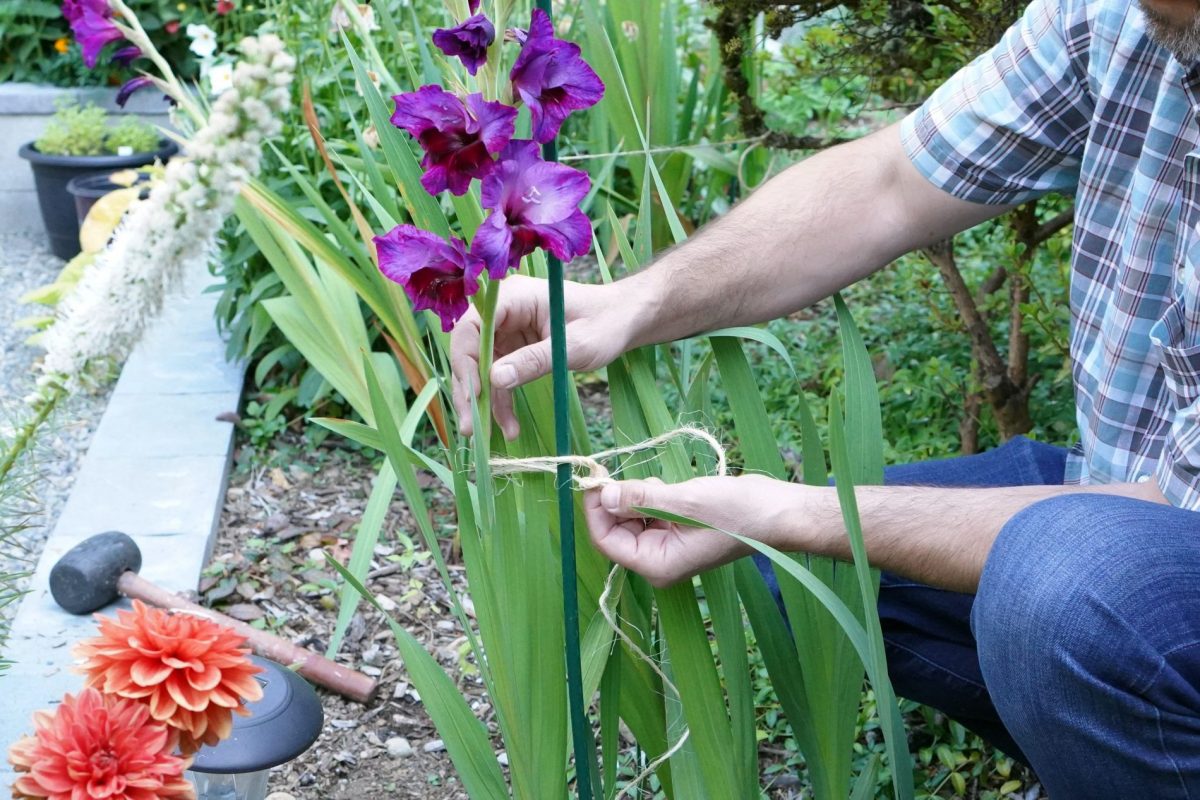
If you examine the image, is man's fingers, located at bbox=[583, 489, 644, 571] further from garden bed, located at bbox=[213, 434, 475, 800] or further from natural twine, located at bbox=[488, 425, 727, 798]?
garden bed, located at bbox=[213, 434, 475, 800]

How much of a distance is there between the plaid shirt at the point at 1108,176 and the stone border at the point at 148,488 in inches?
47.0

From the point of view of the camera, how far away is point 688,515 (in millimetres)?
1101

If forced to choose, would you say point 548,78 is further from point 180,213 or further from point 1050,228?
point 1050,228

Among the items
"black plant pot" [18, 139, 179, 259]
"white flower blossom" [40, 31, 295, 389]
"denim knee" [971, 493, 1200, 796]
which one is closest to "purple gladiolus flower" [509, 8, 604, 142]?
"white flower blossom" [40, 31, 295, 389]

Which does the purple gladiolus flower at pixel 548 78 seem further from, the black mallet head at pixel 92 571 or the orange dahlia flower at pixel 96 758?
the black mallet head at pixel 92 571

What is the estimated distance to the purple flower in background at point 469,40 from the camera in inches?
33.3

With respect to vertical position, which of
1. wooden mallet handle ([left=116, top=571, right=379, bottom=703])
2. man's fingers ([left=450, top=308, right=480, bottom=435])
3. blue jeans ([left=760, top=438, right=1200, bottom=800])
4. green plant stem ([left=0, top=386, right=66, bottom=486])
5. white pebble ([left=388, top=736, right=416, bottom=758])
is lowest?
white pebble ([left=388, top=736, right=416, bottom=758])

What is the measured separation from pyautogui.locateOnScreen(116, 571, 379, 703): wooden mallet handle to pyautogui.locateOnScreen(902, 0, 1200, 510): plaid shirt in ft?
3.51

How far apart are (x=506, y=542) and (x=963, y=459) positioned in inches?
32.2

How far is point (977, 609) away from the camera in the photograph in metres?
1.13

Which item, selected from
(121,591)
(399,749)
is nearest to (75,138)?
(121,591)

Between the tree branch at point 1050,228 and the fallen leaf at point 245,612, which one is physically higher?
the tree branch at point 1050,228

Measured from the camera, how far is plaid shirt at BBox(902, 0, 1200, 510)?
130cm

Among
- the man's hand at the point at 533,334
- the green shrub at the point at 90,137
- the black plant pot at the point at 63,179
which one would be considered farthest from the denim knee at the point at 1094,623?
the green shrub at the point at 90,137
